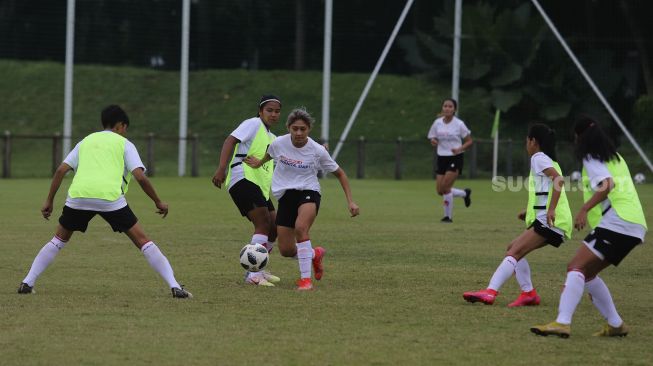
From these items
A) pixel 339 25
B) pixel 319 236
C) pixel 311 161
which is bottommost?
pixel 319 236

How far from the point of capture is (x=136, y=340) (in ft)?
25.6

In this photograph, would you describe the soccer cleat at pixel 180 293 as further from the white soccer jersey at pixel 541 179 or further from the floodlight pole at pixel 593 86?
the floodlight pole at pixel 593 86

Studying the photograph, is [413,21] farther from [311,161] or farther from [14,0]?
[311,161]

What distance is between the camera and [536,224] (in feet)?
32.4

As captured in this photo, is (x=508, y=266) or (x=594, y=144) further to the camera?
(x=508, y=266)

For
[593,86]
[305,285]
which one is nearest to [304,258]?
[305,285]

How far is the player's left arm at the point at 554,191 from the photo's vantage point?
30.3ft

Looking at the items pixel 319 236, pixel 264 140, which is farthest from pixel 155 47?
pixel 264 140

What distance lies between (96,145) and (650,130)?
97.5ft

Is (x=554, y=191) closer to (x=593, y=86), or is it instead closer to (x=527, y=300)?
(x=527, y=300)

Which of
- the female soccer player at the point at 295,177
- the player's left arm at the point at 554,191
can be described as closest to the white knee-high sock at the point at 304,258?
the female soccer player at the point at 295,177

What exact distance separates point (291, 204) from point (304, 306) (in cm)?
164

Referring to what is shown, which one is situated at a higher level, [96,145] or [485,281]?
[96,145]

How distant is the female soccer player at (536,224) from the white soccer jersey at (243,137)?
113 inches
